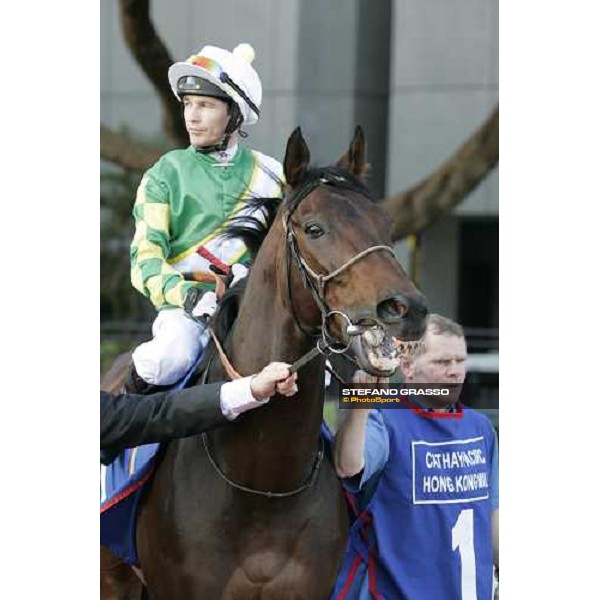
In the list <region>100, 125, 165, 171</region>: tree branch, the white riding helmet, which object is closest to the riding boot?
the white riding helmet

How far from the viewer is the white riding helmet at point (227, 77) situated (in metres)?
3.08

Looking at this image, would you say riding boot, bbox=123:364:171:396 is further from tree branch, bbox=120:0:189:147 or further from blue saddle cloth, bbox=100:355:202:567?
tree branch, bbox=120:0:189:147

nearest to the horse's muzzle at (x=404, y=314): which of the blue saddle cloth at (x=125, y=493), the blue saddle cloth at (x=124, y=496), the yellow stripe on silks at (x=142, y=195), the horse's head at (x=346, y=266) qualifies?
the horse's head at (x=346, y=266)

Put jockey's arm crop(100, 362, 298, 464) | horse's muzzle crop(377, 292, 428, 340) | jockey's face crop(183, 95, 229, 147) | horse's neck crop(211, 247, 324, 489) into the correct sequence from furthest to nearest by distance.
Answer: jockey's face crop(183, 95, 229, 147) → horse's neck crop(211, 247, 324, 489) → jockey's arm crop(100, 362, 298, 464) → horse's muzzle crop(377, 292, 428, 340)

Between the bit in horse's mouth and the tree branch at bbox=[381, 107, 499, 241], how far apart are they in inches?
52.3

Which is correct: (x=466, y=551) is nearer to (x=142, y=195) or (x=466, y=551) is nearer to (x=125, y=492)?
(x=125, y=492)

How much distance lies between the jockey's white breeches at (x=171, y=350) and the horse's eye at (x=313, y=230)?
53 centimetres

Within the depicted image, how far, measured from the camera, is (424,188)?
3.84 meters

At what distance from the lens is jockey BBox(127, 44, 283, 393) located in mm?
2848

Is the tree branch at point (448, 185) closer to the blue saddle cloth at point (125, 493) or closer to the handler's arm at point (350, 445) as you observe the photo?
the handler's arm at point (350, 445)

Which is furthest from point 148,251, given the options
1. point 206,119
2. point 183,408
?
point 183,408

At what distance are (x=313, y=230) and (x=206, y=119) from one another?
780 mm
